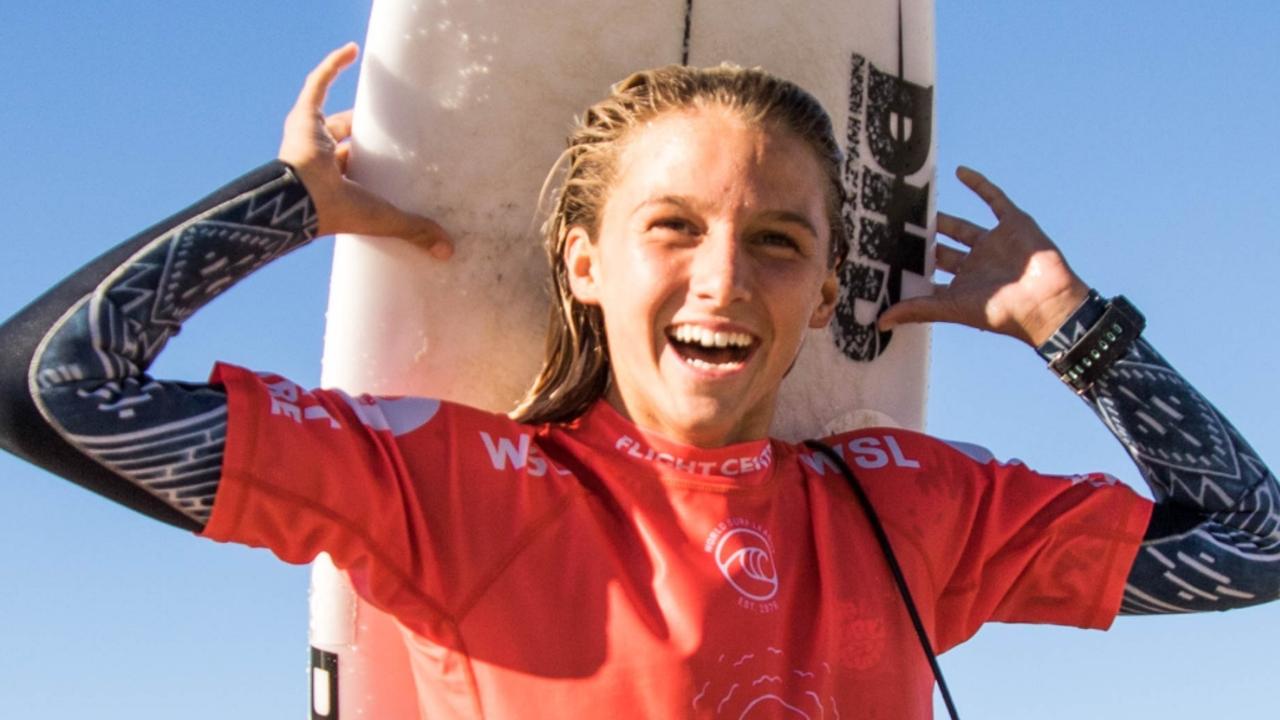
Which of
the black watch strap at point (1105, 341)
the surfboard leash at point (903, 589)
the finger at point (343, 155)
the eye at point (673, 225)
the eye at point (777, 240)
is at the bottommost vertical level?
the surfboard leash at point (903, 589)

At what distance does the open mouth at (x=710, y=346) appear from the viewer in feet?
7.11

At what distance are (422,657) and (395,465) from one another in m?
0.30

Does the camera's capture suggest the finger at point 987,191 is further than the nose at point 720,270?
Yes

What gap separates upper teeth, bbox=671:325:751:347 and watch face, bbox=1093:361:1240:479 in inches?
29.9

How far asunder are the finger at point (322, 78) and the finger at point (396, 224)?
0.14 meters

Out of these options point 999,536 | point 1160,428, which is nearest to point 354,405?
point 999,536

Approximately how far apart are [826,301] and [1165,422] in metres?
0.61

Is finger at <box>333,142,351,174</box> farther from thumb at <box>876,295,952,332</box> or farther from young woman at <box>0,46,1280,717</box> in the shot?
thumb at <box>876,295,952,332</box>

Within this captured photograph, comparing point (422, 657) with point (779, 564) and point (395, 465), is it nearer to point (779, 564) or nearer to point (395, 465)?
point (395, 465)

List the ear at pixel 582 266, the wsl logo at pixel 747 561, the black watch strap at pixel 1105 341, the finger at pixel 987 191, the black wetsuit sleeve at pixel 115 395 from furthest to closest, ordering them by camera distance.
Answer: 1. the finger at pixel 987 191
2. the black watch strap at pixel 1105 341
3. the ear at pixel 582 266
4. the wsl logo at pixel 747 561
5. the black wetsuit sleeve at pixel 115 395

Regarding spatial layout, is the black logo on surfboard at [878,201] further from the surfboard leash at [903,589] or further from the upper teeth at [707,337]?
the upper teeth at [707,337]

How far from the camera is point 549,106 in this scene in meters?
2.64

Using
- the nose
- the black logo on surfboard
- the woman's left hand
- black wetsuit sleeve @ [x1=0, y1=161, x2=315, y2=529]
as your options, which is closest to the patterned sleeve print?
black wetsuit sleeve @ [x1=0, y1=161, x2=315, y2=529]

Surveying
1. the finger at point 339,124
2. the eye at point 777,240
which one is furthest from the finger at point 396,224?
the eye at point 777,240
